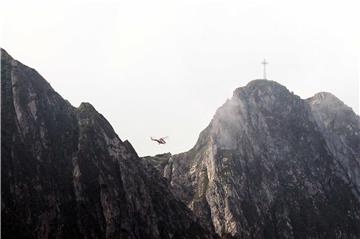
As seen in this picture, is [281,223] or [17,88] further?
[281,223]

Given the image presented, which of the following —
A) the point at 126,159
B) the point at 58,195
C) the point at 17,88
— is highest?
the point at 17,88

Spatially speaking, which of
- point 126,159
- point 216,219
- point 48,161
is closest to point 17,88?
point 48,161

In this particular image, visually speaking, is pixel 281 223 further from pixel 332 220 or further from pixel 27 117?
pixel 27 117

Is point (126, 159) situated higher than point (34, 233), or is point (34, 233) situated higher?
point (126, 159)

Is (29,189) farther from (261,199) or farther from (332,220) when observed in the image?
(332,220)

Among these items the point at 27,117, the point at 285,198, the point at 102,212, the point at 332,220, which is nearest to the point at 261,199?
the point at 285,198

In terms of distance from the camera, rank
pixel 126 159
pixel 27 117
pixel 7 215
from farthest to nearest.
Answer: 1. pixel 126 159
2. pixel 27 117
3. pixel 7 215

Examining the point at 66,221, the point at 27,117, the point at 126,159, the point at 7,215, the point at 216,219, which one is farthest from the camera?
the point at 216,219
